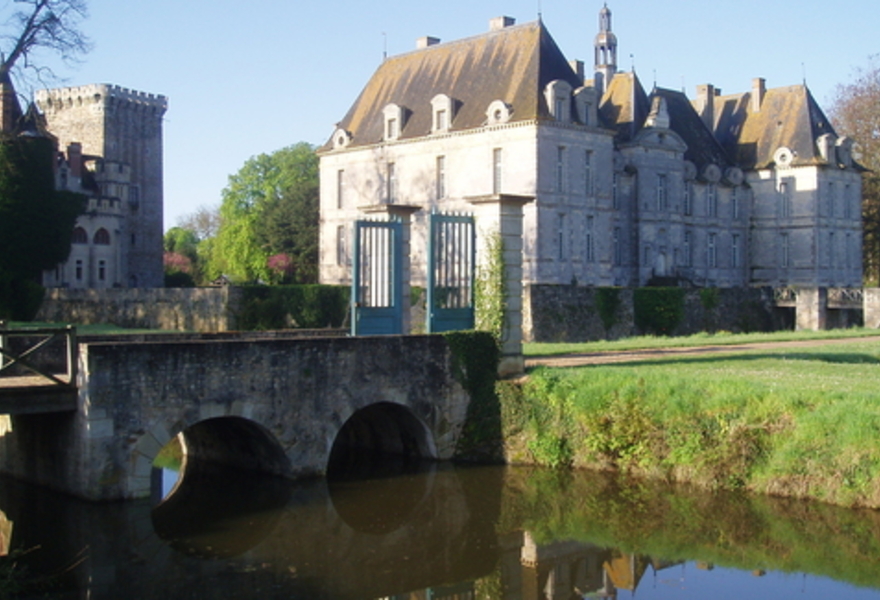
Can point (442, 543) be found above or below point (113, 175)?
below

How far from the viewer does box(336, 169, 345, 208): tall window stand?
46688mm

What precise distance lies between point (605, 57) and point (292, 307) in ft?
70.5

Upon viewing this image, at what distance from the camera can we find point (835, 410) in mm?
14781

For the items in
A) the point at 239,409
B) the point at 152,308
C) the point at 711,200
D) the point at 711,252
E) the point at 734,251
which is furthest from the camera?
the point at 734,251

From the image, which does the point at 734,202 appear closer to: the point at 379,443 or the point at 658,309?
the point at 658,309

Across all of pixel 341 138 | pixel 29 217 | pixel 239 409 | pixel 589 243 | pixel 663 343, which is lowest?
pixel 239 409

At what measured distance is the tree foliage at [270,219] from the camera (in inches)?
2267

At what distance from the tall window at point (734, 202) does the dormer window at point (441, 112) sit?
16318 mm

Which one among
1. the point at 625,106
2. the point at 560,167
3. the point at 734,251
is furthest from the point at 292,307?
the point at 734,251

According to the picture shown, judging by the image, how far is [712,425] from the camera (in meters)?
15.8

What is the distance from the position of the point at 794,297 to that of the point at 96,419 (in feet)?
109

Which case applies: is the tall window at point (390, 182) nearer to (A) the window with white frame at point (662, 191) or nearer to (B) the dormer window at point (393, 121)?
(B) the dormer window at point (393, 121)

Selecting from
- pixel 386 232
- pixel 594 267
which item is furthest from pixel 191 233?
pixel 386 232

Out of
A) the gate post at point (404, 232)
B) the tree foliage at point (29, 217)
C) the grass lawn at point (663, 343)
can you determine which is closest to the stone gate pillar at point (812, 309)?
the grass lawn at point (663, 343)
